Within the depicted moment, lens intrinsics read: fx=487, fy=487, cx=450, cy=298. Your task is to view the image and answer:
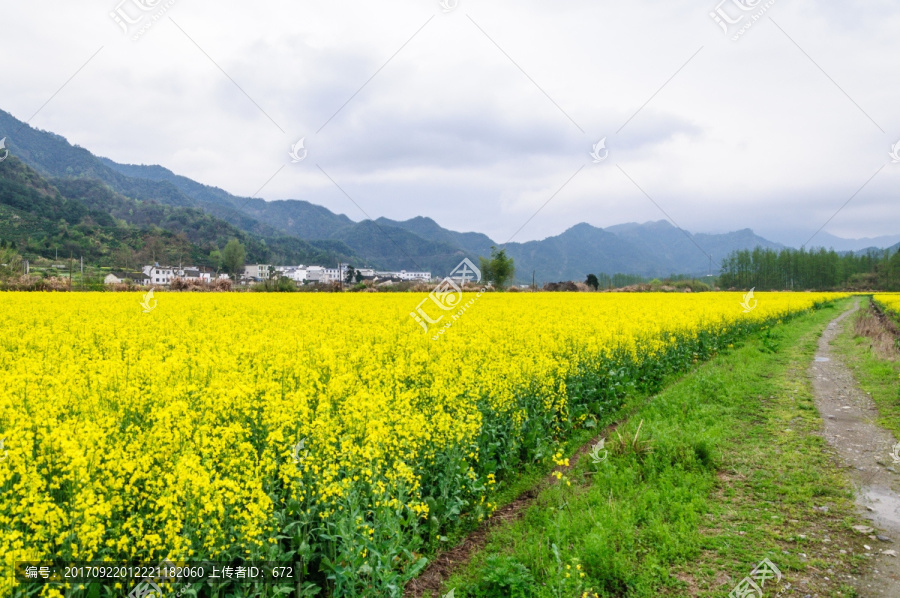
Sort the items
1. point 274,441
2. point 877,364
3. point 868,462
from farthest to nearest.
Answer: point 877,364, point 868,462, point 274,441

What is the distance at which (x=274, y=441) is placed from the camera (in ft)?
15.8

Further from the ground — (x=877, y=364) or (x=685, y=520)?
(x=877, y=364)

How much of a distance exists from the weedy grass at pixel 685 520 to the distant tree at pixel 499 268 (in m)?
51.8

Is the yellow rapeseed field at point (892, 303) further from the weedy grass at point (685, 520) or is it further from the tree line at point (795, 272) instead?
the tree line at point (795, 272)

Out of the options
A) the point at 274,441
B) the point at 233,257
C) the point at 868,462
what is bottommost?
the point at 868,462

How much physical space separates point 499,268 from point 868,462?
5412 centimetres

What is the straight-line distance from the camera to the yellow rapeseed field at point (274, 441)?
11.7 feet

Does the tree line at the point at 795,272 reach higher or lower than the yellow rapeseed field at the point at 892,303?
higher

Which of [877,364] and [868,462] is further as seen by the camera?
[877,364]

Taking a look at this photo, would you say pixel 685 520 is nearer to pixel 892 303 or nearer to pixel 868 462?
pixel 868 462

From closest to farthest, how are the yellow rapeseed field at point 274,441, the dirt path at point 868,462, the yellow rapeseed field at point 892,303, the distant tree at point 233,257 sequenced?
the yellow rapeseed field at point 274,441 → the dirt path at point 868,462 → the yellow rapeseed field at point 892,303 → the distant tree at point 233,257

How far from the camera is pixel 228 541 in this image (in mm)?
3723

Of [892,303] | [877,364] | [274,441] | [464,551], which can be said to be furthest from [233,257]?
[464,551]

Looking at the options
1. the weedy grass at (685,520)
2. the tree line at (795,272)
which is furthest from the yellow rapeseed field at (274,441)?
the tree line at (795,272)
